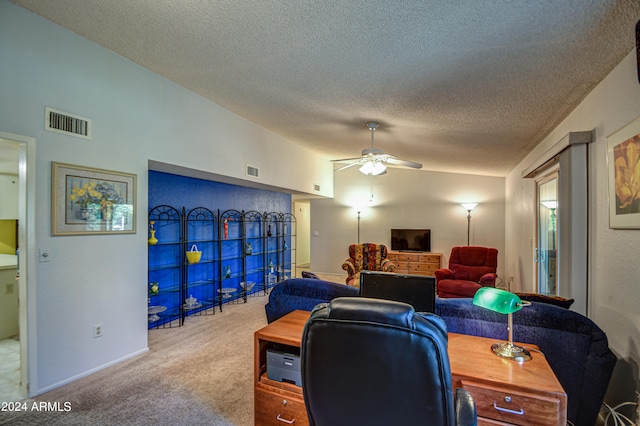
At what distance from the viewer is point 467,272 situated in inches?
214

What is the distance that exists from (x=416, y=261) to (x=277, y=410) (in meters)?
5.58

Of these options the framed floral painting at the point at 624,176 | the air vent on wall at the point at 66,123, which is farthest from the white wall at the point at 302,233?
the framed floral painting at the point at 624,176

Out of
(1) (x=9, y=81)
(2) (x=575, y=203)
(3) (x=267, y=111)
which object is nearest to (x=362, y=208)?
(3) (x=267, y=111)

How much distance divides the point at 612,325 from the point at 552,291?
1599 millimetres

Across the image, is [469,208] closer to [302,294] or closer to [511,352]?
[302,294]

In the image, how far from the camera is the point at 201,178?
4.49 meters

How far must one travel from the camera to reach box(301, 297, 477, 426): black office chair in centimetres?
89

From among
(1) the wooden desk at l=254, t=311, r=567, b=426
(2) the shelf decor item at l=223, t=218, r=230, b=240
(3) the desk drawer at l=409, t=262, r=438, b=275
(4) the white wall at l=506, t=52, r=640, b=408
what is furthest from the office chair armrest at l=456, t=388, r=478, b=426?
(3) the desk drawer at l=409, t=262, r=438, b=275

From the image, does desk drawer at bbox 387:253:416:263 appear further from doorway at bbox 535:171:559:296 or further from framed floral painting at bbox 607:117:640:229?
framed floral painting at bbox 607:117:640:229

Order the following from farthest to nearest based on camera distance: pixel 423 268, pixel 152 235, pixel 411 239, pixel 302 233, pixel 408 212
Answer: pixel 302 233, pixel 408 212, pixel 411 239, pixel 423 268, pixel 152 235

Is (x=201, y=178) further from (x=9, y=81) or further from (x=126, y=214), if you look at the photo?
(x=9, y=81)

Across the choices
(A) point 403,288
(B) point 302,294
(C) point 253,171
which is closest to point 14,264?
(C) point 253,171

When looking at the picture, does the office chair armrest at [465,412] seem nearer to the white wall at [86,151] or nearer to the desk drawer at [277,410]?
the desk drawer at [277,410]

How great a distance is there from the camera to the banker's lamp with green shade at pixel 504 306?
1.45 metres
